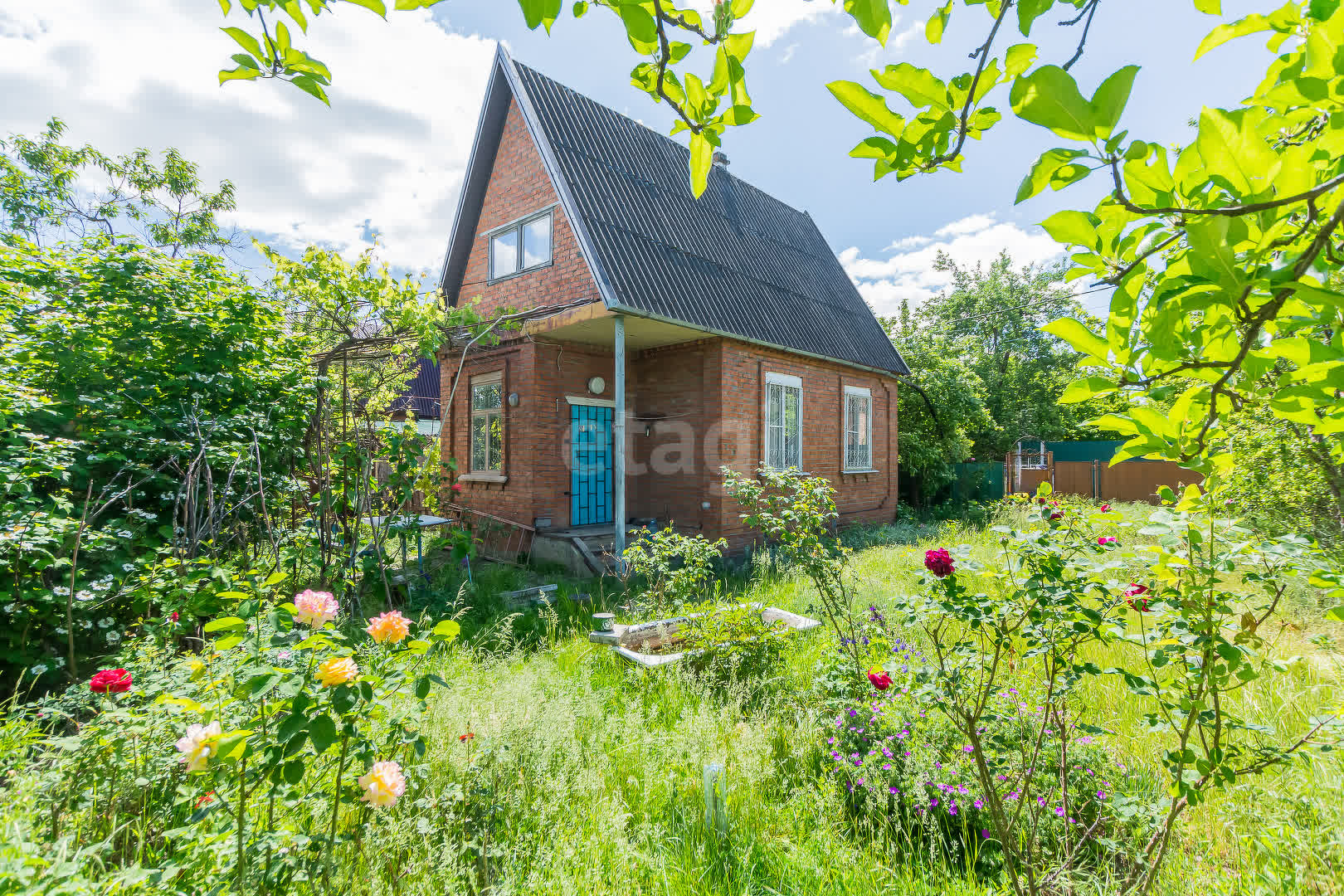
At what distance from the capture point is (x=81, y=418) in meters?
4.21

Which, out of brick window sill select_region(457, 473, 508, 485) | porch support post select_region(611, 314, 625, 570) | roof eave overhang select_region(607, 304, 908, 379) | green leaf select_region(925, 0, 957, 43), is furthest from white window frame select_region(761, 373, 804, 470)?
green leaf select_region(925, 0, 957, 43)

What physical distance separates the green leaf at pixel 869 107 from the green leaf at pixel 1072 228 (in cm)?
29

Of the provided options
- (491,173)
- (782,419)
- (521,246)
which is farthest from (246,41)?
(491,173)

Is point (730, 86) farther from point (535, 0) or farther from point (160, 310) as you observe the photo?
point (160, 310)

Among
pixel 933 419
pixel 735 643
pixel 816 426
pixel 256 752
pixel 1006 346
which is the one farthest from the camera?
pixel 1006 346

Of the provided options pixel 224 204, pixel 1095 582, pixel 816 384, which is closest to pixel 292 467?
pixel 1095 582

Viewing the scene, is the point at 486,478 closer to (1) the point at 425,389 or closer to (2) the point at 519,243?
(2) the point at 519,243

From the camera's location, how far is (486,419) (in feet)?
31.9

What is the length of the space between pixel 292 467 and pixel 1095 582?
6249 mm

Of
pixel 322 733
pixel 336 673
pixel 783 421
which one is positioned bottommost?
pixel 322 733

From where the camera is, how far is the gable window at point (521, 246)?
8.73 m

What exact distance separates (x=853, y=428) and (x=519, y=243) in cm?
776

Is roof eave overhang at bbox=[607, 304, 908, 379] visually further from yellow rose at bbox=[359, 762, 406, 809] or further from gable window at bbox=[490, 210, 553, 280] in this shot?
yellow rose at bbox=[359, 762, 406, 809]

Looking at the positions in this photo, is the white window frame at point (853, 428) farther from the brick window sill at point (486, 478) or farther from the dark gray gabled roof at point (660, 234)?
the brick window sill at point (486, 478)
